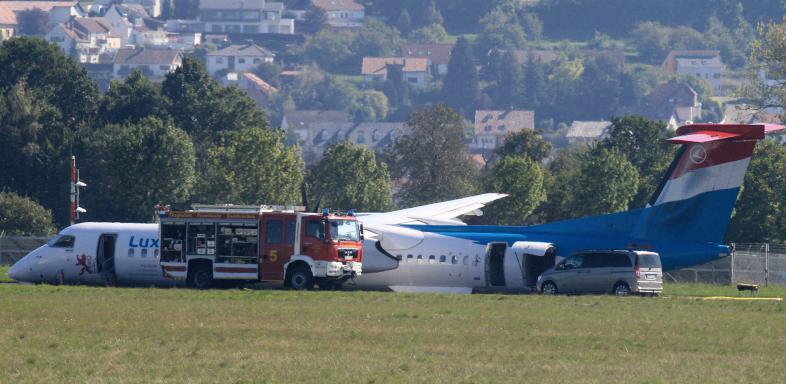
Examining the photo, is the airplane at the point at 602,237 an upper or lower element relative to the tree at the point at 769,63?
lower

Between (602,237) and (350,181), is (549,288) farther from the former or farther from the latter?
Result: (350,181)

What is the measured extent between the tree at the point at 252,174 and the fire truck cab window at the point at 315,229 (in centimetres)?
4448

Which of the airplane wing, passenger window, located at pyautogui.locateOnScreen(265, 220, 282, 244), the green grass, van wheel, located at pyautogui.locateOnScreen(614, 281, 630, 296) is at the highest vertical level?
the airplane wing

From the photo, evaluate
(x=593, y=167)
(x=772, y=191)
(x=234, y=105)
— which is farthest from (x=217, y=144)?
(x=772, y=191)

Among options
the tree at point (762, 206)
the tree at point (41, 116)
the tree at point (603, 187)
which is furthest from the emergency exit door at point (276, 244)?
the tree at point (41, 116)

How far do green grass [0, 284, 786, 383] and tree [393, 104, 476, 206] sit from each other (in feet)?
290

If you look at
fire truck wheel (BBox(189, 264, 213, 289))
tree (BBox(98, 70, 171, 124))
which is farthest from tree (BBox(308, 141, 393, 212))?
fire truck wheel (BBox(189, 264, 213, 289))

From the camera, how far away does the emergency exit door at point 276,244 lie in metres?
53.6

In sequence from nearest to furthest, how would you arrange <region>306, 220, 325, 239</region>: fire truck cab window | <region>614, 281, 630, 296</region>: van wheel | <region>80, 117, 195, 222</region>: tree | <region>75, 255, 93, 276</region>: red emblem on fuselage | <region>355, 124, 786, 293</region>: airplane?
1. <region>614, 281, 630, 296</region>: van wheel
2. <region>355, 124, 786, 293</region>: airplane
3. <region>306, 220, 325, 239</region>: fire truck cab window
4. <region>75, 255, 93, 276</region>: red emblem on fuselage
5. <region>80, 117, 195, 222</region>: tree

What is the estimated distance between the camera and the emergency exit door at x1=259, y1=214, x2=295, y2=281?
176 ft

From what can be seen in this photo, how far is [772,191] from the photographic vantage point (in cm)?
9169

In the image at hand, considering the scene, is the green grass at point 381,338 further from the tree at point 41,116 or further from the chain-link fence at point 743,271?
the tree at point 41,116

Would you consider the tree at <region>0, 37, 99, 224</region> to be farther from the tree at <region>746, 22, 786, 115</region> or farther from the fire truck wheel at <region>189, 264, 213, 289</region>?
the fire truck wheel at <region>189, 264, 213, 289</region>

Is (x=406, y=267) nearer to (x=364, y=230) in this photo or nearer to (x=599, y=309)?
(x=364, y=230)
